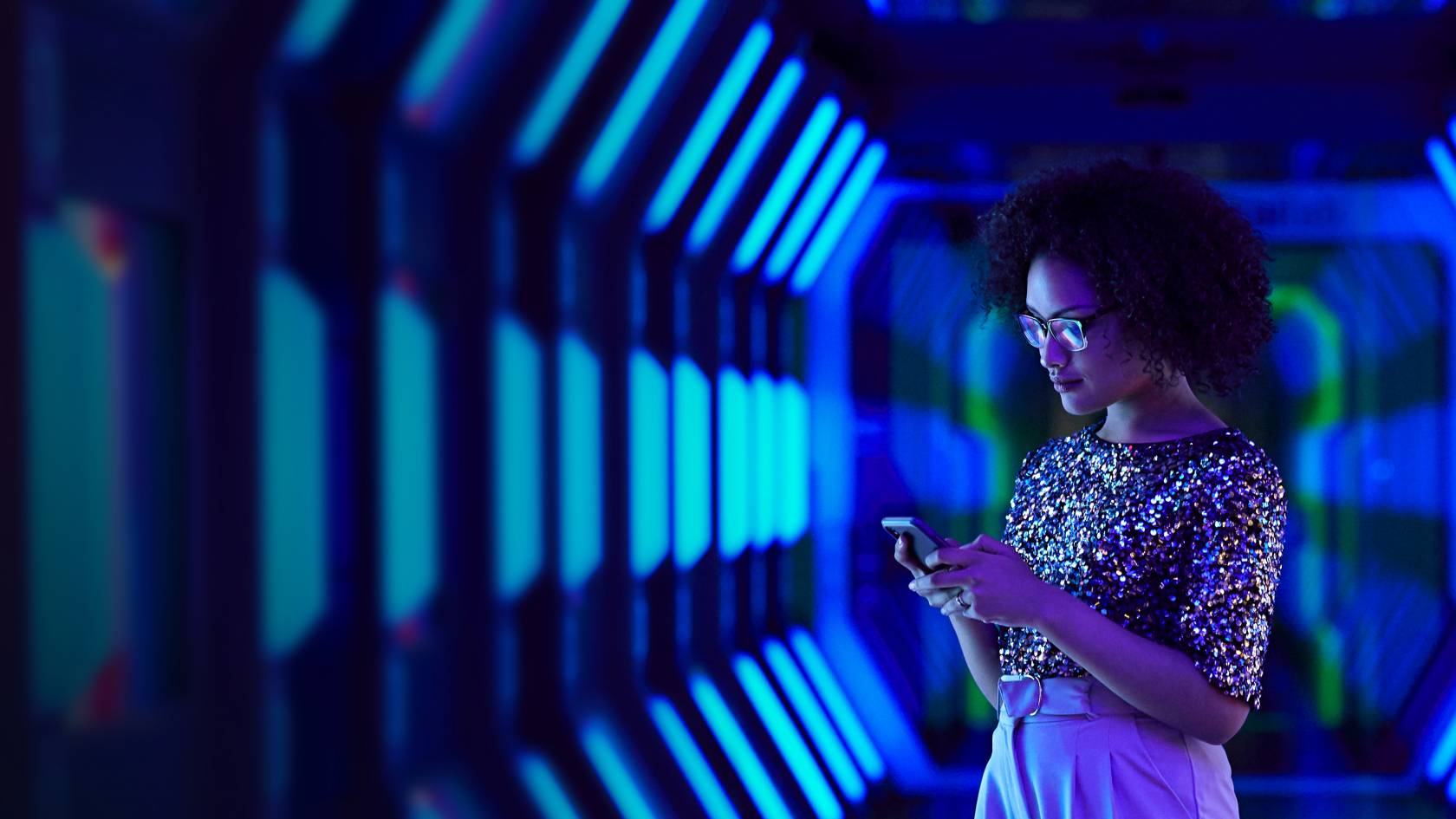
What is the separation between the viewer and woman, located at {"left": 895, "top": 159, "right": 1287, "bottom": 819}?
5.98 ft

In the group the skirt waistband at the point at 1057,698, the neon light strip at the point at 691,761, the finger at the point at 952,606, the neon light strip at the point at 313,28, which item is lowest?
the neon light strip at the point at 691,761

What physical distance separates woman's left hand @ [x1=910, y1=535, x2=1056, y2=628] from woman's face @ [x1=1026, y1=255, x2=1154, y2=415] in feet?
0.73

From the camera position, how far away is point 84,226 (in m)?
1.34

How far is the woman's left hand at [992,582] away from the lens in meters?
1.79

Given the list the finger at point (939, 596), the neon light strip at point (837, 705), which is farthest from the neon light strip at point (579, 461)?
the neon light strip at point (837, 705)

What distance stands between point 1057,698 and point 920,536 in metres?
0.27

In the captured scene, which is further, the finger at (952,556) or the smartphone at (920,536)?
the smartphone at (920,536)

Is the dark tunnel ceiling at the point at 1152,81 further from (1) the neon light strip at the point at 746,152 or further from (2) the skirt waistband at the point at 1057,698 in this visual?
(2) the skirt waistband at the point at 1057,698

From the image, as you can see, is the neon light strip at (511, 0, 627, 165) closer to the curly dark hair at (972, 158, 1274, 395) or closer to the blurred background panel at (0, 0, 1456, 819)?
the blurred background panel at (0, 0, 1456, 819)

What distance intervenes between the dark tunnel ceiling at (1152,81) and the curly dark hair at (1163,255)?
233 cm

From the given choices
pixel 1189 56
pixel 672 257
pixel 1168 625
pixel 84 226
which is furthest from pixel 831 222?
pixel 84 226

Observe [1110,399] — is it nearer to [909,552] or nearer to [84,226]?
[909,552]

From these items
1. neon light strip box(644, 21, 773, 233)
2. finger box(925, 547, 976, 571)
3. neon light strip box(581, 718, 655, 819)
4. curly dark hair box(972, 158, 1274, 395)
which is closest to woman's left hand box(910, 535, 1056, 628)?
finger box(925, 547, 976, 571)

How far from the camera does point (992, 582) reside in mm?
1817
